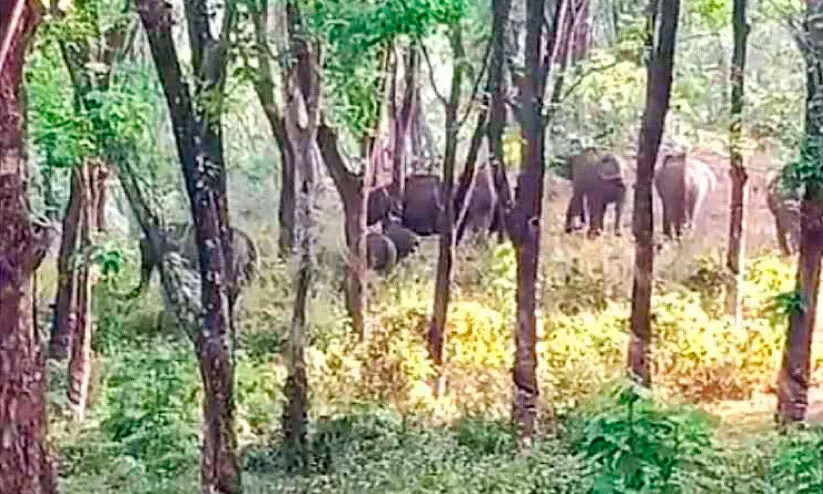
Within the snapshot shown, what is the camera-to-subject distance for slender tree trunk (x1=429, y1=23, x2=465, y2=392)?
436 inches

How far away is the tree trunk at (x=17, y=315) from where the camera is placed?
463 centimetres

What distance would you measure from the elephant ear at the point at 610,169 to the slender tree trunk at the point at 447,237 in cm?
573

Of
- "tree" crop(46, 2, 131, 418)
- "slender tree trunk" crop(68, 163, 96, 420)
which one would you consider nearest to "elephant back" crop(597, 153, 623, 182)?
"tree" crop(46, 2, 131, 418)

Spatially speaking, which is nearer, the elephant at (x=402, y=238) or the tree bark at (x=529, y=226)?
the tree bark at (x=529, y=226)

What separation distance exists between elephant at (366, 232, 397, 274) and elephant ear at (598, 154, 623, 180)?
2.81m

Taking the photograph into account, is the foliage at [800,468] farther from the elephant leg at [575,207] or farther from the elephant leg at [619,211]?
the elephant leg at [575,207]

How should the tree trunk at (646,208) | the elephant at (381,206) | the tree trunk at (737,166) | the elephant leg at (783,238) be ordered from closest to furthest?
the tree trunk at (646,208) < the tree trunk at (737,166) < the elephant leg at (783,238) < the elephant at (381,206)

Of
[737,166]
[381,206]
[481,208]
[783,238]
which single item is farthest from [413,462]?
[381,206]

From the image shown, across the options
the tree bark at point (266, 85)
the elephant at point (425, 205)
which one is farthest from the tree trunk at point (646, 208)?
the elephant at point (425, 205)

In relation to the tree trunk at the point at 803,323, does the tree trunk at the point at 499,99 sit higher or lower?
higher

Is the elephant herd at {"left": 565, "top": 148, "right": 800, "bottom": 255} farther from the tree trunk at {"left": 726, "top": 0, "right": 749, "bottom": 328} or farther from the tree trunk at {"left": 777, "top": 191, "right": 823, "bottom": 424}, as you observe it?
the tree trunk at {"left": 777, "top": 191, "right": 823, "bottom": 424}

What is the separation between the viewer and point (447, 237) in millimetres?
11688

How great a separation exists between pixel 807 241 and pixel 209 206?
11.0 ft

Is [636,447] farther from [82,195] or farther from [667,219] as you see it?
[667,219]
